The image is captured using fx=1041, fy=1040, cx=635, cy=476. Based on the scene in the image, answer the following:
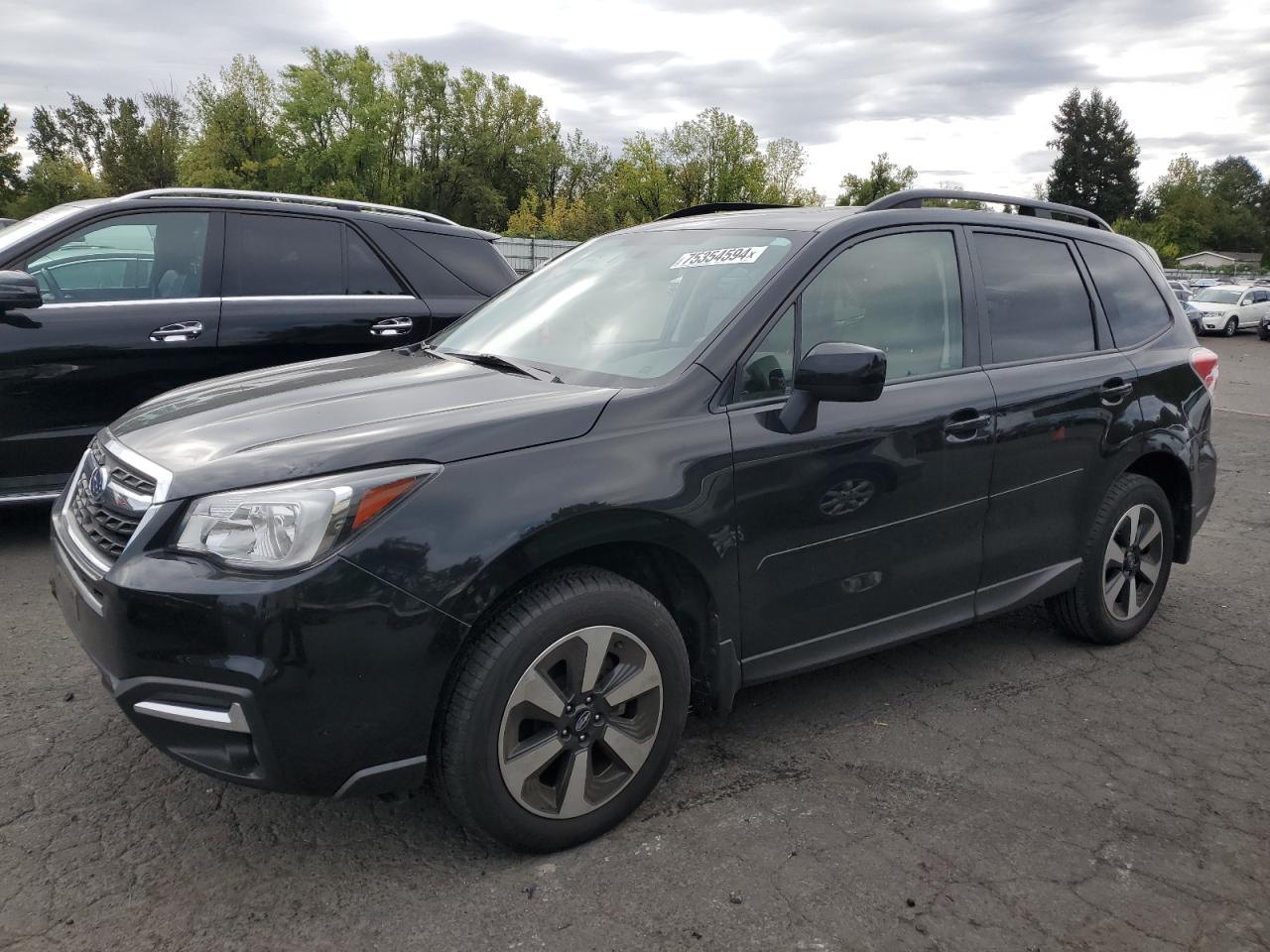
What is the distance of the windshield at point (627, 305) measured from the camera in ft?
10.5

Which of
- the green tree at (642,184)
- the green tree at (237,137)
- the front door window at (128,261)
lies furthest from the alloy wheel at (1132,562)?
the green tree at (237,137)

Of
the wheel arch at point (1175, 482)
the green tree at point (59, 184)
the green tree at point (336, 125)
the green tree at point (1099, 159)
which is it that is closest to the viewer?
the wheel arch at point (1175, 482)

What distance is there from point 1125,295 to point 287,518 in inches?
145

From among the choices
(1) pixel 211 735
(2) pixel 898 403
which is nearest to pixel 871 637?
(2) pixel 898 403

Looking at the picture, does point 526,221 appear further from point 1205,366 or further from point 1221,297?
point 1205,366

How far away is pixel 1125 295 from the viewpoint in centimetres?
447

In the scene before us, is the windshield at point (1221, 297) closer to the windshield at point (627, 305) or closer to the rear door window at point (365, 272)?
the rear door window at point (365, 272)

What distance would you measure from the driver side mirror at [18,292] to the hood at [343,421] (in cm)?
209

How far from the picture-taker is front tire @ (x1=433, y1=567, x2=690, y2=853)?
2520 millimetres

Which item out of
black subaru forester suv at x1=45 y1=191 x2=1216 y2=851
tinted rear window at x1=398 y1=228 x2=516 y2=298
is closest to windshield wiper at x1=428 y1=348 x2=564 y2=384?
black subaru forester suv at x1=45 y1=191 x2=1216 y2=851

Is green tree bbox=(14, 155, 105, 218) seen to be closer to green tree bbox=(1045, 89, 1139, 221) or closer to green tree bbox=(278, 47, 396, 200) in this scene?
green tree bbox=(278, 47, 396, 200)

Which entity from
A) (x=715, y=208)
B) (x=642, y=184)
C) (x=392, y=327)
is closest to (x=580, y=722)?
(x=715, y=208)

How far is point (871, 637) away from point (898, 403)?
769mm

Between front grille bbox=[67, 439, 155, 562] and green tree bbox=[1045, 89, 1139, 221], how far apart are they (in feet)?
341
